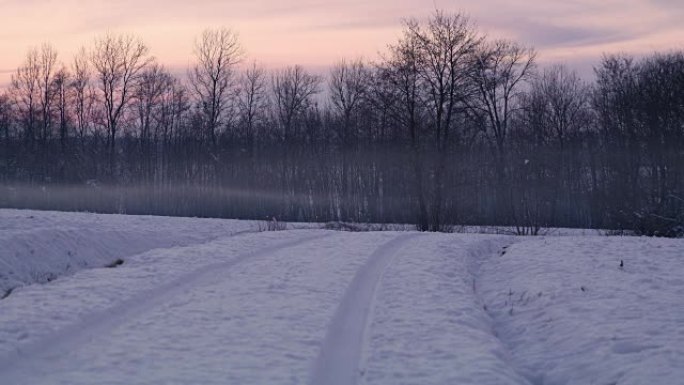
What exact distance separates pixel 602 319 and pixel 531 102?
57179mm

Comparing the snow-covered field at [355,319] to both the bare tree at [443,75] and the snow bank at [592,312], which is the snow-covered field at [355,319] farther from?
the bare tree at [443,75]

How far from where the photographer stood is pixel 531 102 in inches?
2491

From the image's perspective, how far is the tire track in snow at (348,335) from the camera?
6980 mm

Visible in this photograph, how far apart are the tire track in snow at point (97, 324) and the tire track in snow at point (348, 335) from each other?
309 cm

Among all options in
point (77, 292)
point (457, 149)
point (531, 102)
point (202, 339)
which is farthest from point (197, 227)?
point (531, 102)

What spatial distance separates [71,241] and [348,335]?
15571 millimetres

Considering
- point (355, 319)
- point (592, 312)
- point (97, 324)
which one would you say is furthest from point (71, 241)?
point (592, 312)

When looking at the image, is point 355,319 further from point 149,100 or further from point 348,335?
point 149,100

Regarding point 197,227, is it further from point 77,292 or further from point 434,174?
point 434,174

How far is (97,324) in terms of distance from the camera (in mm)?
8938

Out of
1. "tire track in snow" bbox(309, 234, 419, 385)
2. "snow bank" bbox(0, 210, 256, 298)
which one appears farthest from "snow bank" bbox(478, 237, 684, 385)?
"snow bank" bbox(0, 210, 256, 298)

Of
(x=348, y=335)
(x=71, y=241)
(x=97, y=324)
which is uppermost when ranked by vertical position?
(x=71, y=241)

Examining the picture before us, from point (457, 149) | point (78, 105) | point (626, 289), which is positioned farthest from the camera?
point (78, 105)

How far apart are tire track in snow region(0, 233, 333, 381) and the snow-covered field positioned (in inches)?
1.2
